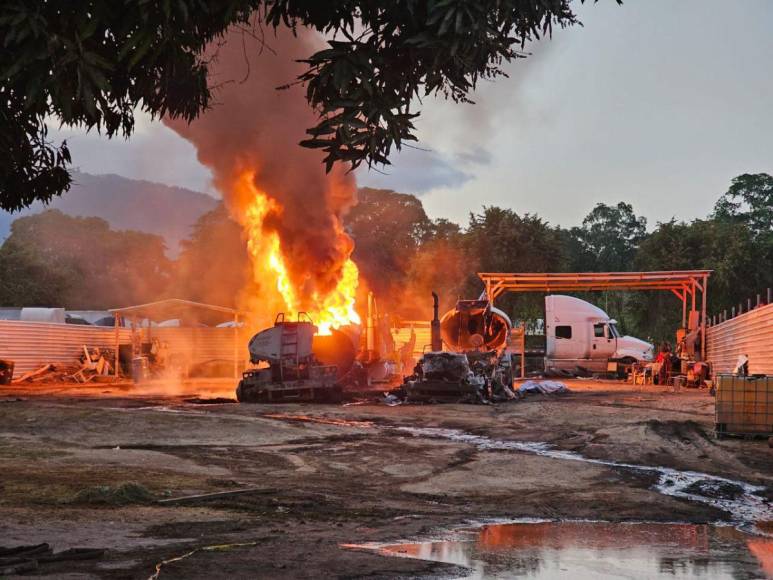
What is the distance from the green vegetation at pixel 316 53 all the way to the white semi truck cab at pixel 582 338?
3916 cm

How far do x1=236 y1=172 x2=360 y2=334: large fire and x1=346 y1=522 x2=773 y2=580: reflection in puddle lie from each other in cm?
2223

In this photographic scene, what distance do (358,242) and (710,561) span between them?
233ft

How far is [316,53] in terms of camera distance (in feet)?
18.8

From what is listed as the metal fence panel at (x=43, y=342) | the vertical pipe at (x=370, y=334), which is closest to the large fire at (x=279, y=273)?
the vertical pipe at (x=370, y=334)

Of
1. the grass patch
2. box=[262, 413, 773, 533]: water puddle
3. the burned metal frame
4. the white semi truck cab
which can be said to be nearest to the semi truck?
the white semi truck cab

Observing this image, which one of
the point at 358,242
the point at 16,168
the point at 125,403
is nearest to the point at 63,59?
the point at 16,168

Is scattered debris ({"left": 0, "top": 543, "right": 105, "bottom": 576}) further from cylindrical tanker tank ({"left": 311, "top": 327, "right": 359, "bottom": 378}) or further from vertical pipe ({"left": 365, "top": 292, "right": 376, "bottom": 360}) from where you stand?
vertical pipe ({"left": 365, "top": 292, "right": 376, "bottom": 360})

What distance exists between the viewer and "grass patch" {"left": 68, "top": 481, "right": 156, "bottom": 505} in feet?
30.1

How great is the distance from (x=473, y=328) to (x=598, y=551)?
2440cm

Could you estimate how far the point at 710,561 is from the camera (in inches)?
285

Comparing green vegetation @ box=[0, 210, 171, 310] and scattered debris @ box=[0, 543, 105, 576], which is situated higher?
green vegetation @ box=[0, 210, 171, 310]

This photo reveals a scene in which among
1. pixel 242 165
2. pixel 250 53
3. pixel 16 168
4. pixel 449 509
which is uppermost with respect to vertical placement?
pixel 250 53

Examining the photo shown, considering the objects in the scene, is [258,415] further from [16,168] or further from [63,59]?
[63,59]

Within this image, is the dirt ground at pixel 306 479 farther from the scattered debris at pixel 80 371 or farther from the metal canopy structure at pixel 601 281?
the scattered debris at pixel 80 371
